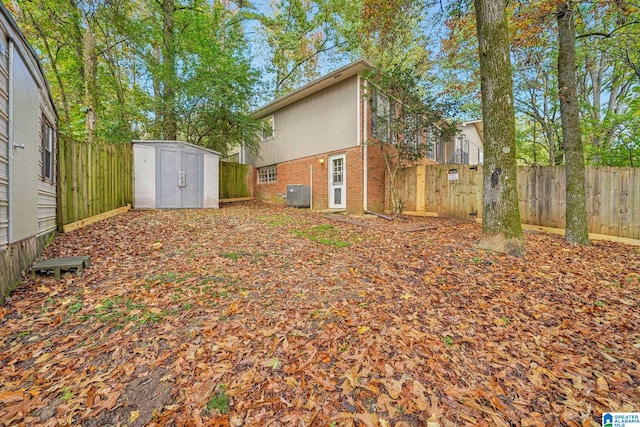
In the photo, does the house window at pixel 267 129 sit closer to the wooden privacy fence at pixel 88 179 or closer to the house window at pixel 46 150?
the wooden privacy fence at pixel 88 179

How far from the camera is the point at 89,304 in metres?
2.88

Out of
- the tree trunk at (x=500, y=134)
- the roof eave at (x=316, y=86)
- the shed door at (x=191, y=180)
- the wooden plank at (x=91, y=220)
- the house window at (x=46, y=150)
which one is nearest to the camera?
the house window at (x=46, y=150)

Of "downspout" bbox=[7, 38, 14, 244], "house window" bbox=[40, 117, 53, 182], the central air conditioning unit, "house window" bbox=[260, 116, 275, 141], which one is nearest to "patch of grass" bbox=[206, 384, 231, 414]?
"downspout" bbox=[7, 38, 14, 244]

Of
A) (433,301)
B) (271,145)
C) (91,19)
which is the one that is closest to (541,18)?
(433,301)

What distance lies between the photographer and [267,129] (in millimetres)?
13344

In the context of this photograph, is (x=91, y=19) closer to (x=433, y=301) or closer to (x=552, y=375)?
(x=433, y=301)

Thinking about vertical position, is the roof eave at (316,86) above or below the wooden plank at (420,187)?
above

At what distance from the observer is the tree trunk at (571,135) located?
216 inches

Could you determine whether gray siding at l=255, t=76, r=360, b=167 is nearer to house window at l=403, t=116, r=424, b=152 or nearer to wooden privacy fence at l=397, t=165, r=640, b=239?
house window at l=403, t=116, r=424, b=152

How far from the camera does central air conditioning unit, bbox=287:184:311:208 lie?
11547mm

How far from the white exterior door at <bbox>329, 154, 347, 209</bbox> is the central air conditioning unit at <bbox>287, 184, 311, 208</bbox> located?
3.82 ft

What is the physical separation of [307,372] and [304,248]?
295 centimetres

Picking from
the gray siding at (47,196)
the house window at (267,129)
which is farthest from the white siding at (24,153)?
→ the house window at (267,129)

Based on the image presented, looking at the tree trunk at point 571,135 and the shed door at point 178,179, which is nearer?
the tree trunk at point 571,135
